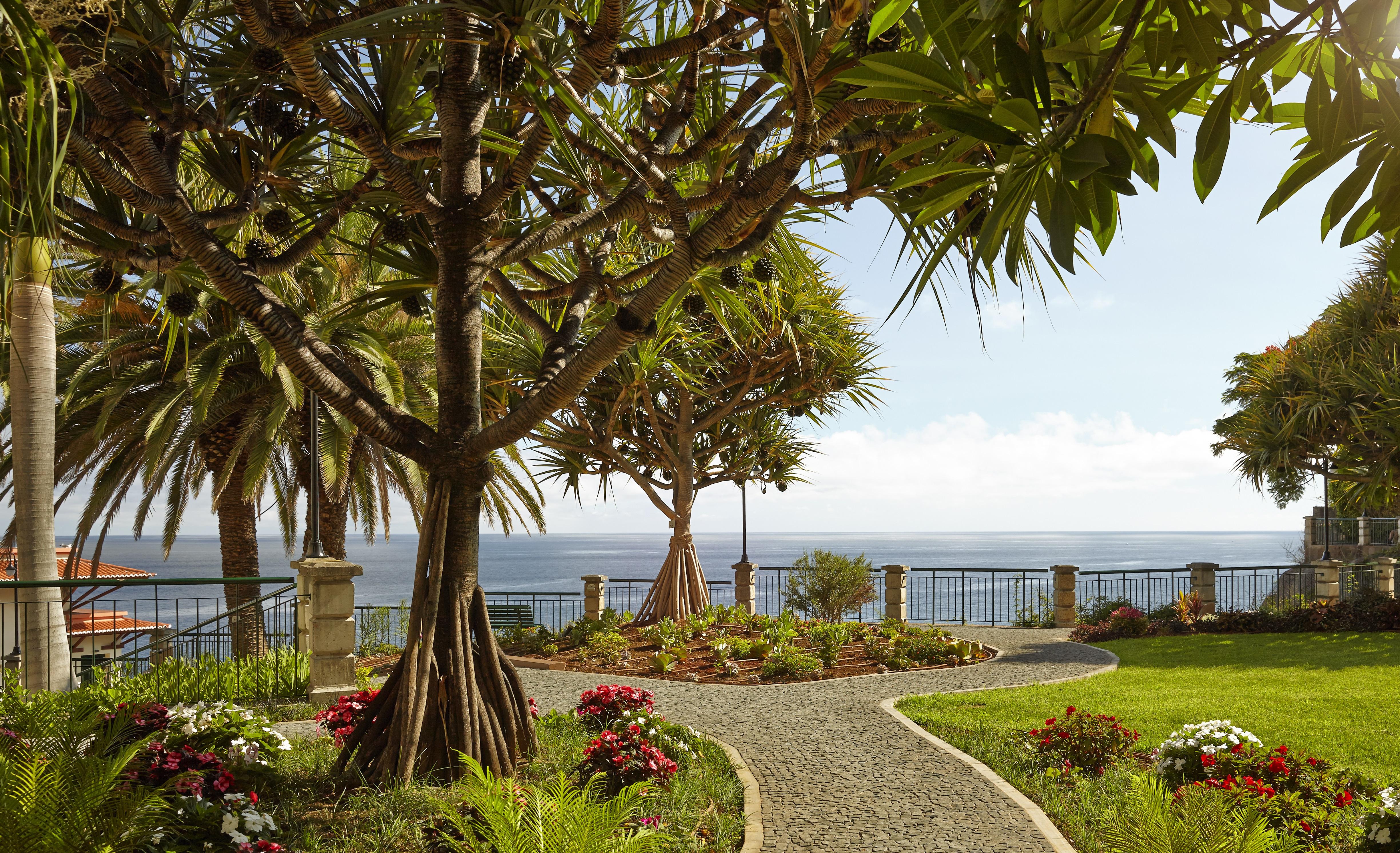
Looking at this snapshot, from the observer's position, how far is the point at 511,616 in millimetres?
16812

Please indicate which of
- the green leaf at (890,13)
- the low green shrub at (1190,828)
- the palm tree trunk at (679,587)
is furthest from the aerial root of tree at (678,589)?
the green leaf at (890,13)

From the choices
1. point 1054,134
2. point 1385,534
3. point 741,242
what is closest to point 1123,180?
point 1054,134

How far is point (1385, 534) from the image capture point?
24.7 metres

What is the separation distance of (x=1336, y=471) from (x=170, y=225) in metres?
22.7

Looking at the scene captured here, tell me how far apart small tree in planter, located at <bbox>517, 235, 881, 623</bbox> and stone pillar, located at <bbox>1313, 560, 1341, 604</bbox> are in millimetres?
9254

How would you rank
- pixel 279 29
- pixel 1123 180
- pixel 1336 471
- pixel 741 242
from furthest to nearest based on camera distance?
1. pixel 1336 471
2. pixel 741 242
3. pixel 279 29
4. pixel 1123 180

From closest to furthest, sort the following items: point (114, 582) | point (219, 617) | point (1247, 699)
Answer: point (114, 582), point (219, 617), point (1247, 699)

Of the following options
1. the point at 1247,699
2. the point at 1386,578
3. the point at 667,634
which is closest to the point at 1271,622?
the point at 1386,578

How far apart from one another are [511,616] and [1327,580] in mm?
15887

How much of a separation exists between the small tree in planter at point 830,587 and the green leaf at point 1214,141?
15594 mm

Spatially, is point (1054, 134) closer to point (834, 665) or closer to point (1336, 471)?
point (834, 665)

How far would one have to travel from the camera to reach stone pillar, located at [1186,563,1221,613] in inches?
637

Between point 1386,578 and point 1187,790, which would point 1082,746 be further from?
point 1386,578

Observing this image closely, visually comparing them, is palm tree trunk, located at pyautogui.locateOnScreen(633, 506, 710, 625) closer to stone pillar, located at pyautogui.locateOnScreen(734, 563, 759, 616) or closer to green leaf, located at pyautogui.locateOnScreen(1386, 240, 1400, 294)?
stone pillar, located at pyautogui.locateOnScreen(734, 563, 759, 616)
